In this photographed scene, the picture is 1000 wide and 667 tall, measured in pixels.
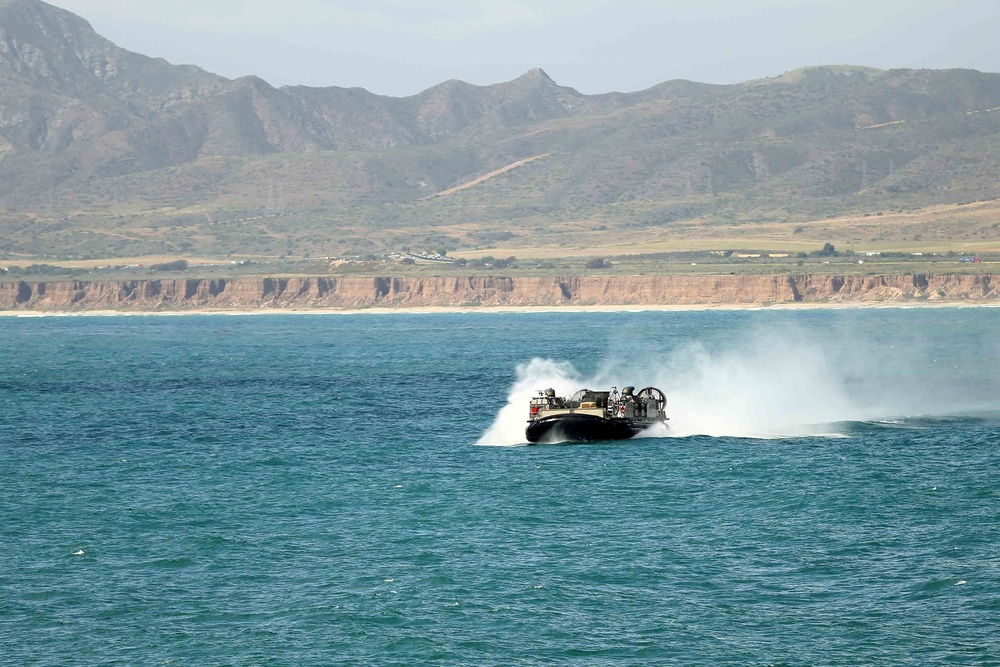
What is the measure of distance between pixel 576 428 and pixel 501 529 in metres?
19.0

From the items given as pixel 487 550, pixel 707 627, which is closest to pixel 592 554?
pixel 487 550

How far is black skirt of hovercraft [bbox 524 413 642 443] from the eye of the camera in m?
60.8

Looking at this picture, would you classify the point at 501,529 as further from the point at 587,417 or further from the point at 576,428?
the point at 587,417

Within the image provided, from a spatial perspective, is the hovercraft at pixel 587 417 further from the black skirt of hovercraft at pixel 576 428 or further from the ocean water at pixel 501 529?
the ocean water at pixel 501 529

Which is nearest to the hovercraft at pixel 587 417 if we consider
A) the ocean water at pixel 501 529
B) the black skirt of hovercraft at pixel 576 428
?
the black skirt of hovercraft at pixel 576 428

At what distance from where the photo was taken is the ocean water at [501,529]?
3117cm

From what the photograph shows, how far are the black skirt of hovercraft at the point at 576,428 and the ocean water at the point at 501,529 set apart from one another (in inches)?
29.1

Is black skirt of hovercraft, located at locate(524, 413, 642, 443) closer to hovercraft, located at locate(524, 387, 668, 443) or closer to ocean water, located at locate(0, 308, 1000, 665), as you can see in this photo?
hovercraft, located at locate(524, 387, 668, 443)

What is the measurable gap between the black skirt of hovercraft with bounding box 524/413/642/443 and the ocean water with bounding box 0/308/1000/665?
0.74m

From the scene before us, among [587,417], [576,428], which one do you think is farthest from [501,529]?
[587,417]

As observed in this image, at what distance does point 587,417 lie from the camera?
6112 centimetres

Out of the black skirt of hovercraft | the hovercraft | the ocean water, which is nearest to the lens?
the ocean water

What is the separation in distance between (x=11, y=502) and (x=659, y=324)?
135083 mm

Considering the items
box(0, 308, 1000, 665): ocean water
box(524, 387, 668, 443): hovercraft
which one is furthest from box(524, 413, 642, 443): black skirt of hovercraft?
box(0, 308, 1000, 665): ocean water
